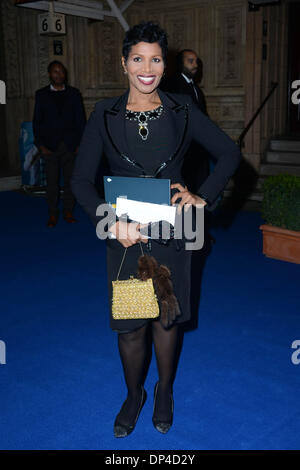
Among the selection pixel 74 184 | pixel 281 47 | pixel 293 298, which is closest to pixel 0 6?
pixel 281 47

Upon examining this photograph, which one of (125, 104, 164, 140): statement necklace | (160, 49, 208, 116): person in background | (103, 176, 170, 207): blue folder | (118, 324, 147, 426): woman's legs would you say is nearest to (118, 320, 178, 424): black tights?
(118, 324, 147, 426): woman's legs

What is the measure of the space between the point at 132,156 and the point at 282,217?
11.1 feet

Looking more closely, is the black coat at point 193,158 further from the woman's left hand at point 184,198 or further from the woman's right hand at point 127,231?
the woman's right hand at point 127,231

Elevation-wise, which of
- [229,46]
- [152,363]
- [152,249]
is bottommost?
[152,363]

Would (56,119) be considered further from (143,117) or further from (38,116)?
(143,117)

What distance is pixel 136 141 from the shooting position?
→ 2137 millimetres

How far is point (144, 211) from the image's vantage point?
2.08 m

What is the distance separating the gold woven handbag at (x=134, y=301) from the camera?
7.21ft

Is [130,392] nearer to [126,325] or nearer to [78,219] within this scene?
[126,325]

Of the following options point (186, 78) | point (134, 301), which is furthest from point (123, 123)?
point (186, 78)

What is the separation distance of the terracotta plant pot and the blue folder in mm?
3297

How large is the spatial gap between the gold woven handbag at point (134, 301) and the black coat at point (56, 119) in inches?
181

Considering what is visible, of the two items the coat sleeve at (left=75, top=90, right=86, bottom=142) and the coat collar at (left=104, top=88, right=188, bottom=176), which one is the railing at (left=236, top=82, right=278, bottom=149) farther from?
the coat collar at (left=104, top=88, right=188, bottom=176)

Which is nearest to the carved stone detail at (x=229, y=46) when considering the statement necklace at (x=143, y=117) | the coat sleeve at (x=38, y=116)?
the coat sleeve at (x=38, y=116)
